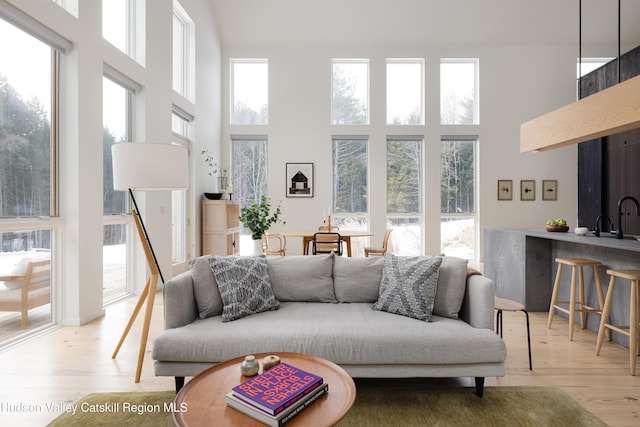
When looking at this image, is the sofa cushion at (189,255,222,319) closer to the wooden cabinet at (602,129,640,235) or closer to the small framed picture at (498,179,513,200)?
the wooden cabinet at (602,129,640,235)

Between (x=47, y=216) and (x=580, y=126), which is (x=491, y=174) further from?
(x=47, y=216)

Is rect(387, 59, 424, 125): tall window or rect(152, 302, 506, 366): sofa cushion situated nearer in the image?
rect(152, 302, 506, 366): sofa cushion

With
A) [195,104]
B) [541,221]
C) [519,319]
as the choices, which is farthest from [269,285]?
[541,221]

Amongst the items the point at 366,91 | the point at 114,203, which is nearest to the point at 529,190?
the point at 366,91

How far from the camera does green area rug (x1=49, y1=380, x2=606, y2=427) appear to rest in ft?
6.27

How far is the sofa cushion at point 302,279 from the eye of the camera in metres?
2.71

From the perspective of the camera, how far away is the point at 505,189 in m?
7.54

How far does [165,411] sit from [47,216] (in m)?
2.28

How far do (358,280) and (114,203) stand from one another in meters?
3.13

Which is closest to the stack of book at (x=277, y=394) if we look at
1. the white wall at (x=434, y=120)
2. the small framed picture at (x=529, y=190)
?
the white wall at (x=434, y=120)

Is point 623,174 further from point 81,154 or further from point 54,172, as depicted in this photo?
point 54,172

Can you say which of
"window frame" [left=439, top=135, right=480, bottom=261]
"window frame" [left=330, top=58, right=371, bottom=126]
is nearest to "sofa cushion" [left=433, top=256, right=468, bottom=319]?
"window frame" [left=439, top=135, right=480, bottom=261]

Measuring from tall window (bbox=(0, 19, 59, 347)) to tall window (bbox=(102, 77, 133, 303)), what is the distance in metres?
0.66

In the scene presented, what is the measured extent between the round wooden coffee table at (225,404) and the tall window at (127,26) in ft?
13.6
